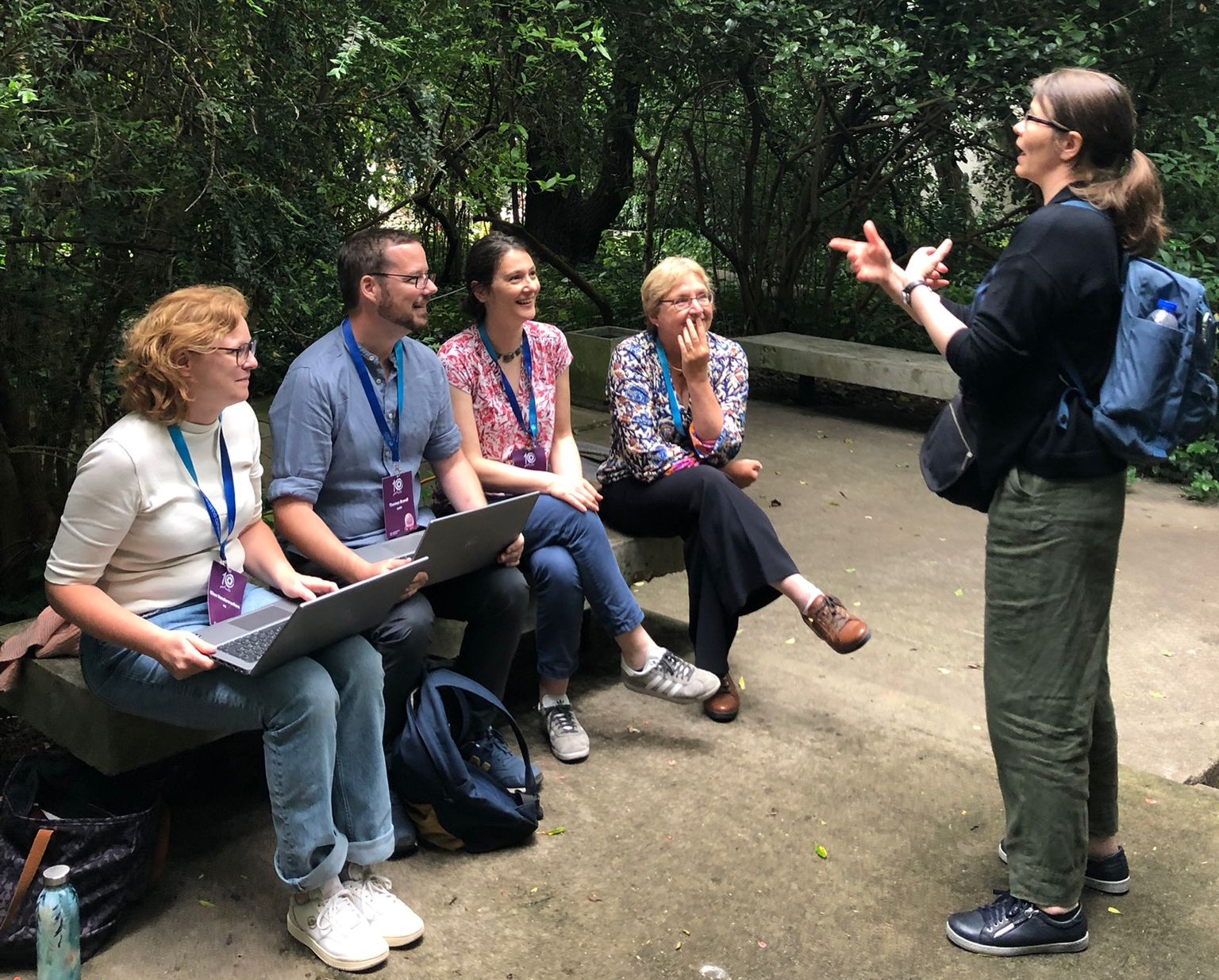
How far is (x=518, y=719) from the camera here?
12.9 ft

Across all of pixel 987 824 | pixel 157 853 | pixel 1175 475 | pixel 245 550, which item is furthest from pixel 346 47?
pixel 1175 475

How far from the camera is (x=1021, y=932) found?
2766 mm

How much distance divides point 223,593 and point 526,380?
4.80 ft

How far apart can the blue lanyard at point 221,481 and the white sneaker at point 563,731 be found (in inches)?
49.9

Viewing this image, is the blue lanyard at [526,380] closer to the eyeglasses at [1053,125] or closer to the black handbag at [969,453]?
the black handbag at [969,453]

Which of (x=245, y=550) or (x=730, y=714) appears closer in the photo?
(x=245, y=550)

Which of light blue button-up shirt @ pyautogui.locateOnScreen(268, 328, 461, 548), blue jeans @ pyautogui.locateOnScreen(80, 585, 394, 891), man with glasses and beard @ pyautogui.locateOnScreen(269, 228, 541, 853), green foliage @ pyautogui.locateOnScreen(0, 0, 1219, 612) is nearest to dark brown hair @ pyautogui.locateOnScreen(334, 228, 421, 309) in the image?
man with glasses and beard @ pyautogui.locateOnScreen(269, 228, 541, 853)

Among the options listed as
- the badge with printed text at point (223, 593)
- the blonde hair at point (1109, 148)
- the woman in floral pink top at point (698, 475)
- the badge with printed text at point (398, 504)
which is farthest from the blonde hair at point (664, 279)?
the badge with printed text at point (223, 593)

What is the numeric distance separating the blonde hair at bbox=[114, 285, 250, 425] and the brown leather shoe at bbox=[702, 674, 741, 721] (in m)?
1.98

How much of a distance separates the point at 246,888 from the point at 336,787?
15.7 inches

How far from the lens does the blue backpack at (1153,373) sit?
96.1 inches

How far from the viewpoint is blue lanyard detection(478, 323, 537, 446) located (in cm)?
393

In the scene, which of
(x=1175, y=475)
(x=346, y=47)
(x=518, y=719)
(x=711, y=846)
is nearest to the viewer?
(x=711, y=846)

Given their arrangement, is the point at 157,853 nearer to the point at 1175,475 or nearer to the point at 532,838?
the point at 532,838
